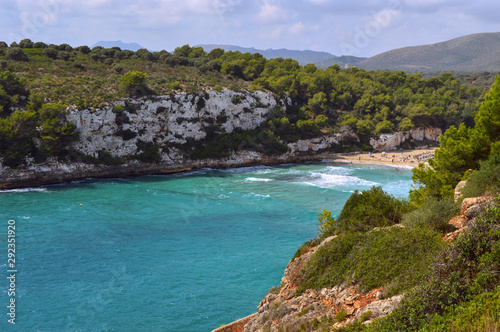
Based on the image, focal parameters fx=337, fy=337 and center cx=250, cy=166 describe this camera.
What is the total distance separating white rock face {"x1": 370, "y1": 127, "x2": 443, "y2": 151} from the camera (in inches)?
2557

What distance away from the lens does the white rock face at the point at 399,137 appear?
64938 millimetres

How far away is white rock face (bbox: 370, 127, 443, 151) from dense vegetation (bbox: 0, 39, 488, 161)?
1.39 m

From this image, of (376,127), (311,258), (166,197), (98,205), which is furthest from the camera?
(376,127)

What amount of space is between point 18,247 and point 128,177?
920 inches

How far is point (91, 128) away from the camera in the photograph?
151 ft

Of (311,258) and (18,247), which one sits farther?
(18,247)

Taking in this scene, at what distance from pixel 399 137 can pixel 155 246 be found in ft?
184

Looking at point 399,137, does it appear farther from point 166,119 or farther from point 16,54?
point 16,54

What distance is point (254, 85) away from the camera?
62.0 m

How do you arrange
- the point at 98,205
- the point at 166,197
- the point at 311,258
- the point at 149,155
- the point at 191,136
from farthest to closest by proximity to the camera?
the point at 191,136
the point at 149,155
the point at 166,197
the point at 98,205
the point at 311,258

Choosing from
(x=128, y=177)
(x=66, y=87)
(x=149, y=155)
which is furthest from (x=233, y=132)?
(x=66, y=87)

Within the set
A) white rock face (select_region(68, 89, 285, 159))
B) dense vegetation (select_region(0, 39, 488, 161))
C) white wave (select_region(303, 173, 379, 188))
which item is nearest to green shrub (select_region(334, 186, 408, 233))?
white wave (select_region(303, 173, 379, 188))

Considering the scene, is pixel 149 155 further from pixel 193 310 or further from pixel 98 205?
pixel 193 310

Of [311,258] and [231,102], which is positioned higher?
[231,102]
